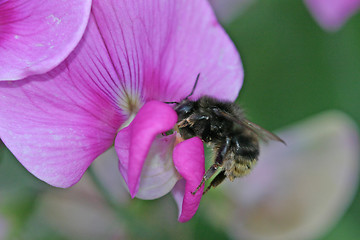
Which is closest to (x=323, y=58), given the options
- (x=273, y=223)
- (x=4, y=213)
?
(x=273, y=223)

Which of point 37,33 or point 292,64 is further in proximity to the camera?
point 292,64

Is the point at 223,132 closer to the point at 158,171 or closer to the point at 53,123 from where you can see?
the point at 158,171

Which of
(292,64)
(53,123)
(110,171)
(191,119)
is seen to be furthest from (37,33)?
(292,64)

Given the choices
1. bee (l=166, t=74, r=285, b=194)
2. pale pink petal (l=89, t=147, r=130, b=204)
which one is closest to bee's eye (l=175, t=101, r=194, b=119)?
bee (l=166, t=74, r=285, b=194)

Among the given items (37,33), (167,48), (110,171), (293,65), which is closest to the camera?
(37,33)

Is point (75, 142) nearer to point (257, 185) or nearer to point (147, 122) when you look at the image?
point (147, 122)

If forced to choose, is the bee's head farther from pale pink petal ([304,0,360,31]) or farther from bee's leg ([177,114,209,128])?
pale pink petal ([304,0,360,31])

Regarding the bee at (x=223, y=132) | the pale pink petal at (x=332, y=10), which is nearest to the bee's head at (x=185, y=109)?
the bee at (x=223, y=132)

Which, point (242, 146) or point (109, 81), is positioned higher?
point (109, 81)
